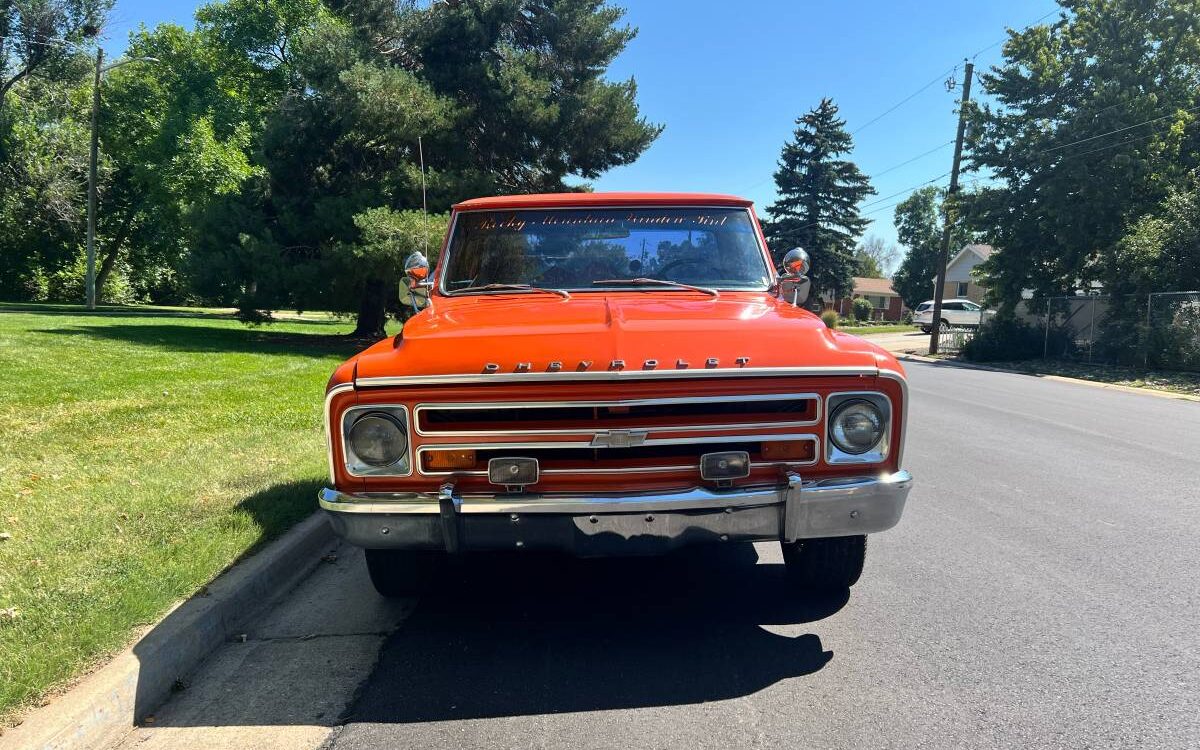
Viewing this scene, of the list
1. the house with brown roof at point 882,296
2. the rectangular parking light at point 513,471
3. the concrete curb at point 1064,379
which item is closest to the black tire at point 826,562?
the rectangular parking light at point 513,471

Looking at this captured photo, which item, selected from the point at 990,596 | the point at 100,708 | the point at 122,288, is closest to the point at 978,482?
the point at 990,596

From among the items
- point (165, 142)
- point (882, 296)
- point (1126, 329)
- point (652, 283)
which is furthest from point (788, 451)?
point (882, 296)

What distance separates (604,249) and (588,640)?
2.17 metres

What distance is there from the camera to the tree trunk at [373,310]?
71.7 feet

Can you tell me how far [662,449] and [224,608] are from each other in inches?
82.3

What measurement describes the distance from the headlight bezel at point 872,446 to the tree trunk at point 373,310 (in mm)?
19419

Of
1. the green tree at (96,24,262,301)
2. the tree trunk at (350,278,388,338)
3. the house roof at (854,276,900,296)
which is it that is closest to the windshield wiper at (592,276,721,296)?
the tree trunk at (350,278,388,338)

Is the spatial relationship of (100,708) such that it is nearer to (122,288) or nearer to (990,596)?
(990,596)

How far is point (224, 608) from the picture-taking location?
3.61m

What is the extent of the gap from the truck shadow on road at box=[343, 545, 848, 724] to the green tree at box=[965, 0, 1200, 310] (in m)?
21.7

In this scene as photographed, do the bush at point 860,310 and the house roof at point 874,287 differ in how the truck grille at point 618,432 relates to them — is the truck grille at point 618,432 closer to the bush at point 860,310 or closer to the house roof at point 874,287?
the bush at point 860,310

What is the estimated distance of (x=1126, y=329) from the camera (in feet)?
68.6

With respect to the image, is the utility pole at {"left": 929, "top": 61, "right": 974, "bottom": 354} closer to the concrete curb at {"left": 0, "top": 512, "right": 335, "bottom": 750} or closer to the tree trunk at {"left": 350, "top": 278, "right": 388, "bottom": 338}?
the tree trunk at {"left": 350, "top": 278, "right": 388, "bottom": 338}

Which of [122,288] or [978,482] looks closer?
[978,482]
